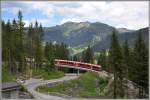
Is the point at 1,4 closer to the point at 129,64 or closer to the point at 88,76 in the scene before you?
the point at 129,64

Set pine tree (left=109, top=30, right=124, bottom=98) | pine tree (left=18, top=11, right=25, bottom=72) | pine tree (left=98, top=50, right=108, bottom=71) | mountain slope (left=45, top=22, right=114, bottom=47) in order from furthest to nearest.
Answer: pine tree (left=98, top=50, right=108, bottom=71)
pine tree (left=18, top=11, right=25, bottom=72)
pine tree (left=109, top=30, right=124, bottom=98)
mountain slope (left=45, top=22, right=114, bottom=47)

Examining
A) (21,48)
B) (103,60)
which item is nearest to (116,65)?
(103,60)

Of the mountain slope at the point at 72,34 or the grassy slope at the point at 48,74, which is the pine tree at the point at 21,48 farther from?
the mountain slope at the point at 72,34

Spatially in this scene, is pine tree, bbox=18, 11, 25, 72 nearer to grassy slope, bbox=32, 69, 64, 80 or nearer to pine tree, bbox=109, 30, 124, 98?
grassy slope, bbox=32, 69, 64, 80

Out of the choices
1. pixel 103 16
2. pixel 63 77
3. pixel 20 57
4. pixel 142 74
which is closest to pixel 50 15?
pixel 103 16

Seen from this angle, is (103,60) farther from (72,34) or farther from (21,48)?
(21,48)

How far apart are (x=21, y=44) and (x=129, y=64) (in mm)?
3434

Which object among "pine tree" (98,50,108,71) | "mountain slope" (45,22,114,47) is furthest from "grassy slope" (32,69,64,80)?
"pine tree" (98,50,108,71)

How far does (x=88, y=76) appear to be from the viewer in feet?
23.3

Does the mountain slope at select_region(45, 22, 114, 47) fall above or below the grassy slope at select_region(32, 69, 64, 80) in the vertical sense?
above

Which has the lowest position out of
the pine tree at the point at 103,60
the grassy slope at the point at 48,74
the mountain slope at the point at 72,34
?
the grassy slope at the point at 48,74

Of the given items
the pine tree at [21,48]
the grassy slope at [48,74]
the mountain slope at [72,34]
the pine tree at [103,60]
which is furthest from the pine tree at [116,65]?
the pine tree at [21,48]

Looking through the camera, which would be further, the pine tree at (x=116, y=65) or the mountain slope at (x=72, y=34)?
the pine tree at (x=116, y=65)

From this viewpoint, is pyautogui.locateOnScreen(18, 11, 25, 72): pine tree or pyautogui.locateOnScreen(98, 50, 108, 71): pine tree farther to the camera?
pyautogui.locateOnScreen(98, 50, 108, 71): pine tree
